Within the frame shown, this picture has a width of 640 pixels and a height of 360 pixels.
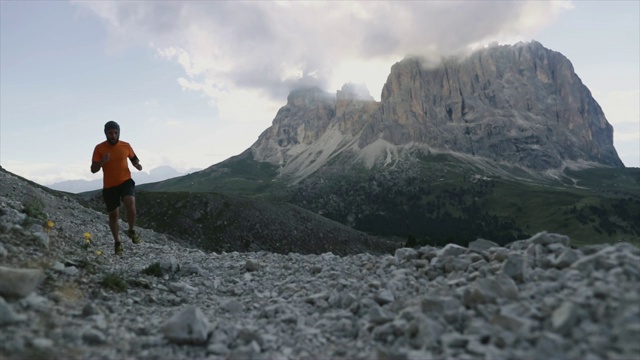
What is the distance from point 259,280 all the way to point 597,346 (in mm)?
9552

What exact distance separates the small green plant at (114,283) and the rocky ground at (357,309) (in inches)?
1.1

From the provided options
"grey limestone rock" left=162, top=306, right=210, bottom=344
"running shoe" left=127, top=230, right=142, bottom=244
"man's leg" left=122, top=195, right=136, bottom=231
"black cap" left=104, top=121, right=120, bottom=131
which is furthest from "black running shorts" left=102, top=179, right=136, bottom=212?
"grey limestone rock" left=162, top=306, right=210, bottom=344

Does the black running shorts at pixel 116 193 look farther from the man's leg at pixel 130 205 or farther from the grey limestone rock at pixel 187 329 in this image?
the grey limestone rock at pixel 187 329

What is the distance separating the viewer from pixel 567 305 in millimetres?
5789

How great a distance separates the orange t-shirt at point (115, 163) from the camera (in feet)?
46.9

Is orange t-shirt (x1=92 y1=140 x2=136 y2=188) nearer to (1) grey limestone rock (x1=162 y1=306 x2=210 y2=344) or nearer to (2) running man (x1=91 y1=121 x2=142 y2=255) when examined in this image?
(2) running man (x1=91 y1=121 x2=142 y2=255)

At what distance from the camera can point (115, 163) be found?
47.3 ft

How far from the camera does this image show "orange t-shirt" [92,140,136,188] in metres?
14.3

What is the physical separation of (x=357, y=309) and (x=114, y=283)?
6.02 meters

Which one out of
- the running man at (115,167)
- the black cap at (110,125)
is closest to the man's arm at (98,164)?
the running man at (115,167)

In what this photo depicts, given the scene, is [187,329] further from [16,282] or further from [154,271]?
[154,271]

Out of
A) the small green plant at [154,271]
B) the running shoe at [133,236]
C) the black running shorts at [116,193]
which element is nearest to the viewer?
the small green plant at [154,271]

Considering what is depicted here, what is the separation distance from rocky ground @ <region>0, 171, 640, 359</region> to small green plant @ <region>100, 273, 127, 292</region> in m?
0.03

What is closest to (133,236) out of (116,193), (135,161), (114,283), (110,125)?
(116,193)
